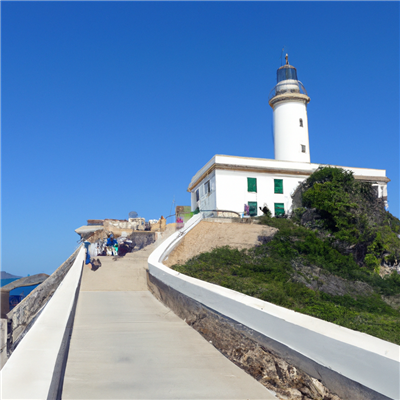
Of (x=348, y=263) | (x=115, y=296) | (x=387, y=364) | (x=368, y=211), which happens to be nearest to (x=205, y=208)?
(x=368, y=211)

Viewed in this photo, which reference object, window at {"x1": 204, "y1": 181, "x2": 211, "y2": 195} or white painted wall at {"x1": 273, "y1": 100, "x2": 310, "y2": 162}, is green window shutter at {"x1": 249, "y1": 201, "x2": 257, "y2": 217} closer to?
window at {"x1": 204, "y1": 181, "x2": 211, "y2": 195}

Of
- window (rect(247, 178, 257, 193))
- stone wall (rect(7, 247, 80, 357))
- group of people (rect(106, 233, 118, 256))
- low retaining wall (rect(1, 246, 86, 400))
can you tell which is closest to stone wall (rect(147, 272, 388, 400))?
low retaining wall (rect(1, 246, 86, 400))

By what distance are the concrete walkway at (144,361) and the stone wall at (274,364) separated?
11cm

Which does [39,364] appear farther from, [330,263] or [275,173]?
[275,173]

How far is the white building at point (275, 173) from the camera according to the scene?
81.4 ft

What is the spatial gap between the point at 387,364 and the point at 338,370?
1.73 ft

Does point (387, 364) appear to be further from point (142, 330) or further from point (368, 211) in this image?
point (368, 211)

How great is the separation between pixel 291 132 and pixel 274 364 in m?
27.2

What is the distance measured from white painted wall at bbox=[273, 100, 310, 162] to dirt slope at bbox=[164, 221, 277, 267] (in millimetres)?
11446

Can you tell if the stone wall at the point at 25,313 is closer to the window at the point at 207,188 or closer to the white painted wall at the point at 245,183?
the white painted wall at the point at 245,183

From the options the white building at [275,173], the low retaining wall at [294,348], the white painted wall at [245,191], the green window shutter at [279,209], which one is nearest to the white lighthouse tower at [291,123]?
the white building at [275,173]

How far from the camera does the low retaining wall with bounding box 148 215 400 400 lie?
2664 millimetres

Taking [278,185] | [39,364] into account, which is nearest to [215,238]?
[278,185]

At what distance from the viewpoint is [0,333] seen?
736 cm
